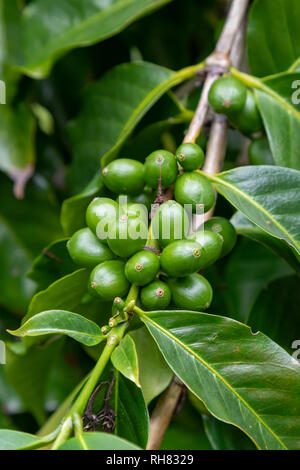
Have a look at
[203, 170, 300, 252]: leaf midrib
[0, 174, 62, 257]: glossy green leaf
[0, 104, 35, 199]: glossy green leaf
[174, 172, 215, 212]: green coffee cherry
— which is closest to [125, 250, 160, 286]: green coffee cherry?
[174, 172, 215, 212]: green coffee cherry

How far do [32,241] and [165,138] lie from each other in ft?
1.53

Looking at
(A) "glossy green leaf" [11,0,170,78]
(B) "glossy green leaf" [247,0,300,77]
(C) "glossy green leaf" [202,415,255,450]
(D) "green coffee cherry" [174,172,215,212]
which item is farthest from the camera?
(A) "glossy green leaf" [11,0,170,78]

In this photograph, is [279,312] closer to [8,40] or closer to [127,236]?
[127,236]

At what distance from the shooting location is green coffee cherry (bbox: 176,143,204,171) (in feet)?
3.01

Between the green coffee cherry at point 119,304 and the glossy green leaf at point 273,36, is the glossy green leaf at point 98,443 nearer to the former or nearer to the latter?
the green coffee cherry at point 119,304

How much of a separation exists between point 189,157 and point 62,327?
36 centimetres

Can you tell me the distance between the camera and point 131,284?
Result: 0.87 metres

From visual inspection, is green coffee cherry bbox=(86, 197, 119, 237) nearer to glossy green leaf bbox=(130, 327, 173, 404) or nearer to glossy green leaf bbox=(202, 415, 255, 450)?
glossy green leaf bbox=(130, 327, 173, 404)

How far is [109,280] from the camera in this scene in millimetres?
829

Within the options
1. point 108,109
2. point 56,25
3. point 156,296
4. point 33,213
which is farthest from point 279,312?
point 56,25

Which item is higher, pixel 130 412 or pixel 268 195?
pixel 268 195

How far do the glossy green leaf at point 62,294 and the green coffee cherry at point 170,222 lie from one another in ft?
0.52

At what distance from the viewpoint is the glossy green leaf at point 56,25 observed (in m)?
1.27
